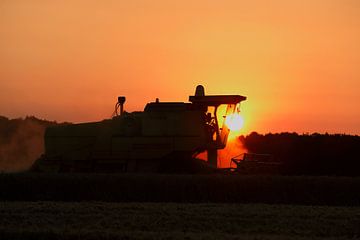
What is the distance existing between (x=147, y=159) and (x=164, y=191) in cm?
373

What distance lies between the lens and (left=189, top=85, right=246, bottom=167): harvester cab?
2266 centimetres

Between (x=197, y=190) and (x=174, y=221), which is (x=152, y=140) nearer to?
(x=197, y=190)

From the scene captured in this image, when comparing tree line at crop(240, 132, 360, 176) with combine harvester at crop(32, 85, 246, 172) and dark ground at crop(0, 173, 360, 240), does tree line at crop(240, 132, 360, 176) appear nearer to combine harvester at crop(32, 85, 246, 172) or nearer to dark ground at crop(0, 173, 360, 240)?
combine harvester at crop(32, 85, 246, 172)

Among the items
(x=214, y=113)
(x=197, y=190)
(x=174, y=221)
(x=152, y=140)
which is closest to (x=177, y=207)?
(x=174, y=221)

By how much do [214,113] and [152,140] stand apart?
6.90 feet

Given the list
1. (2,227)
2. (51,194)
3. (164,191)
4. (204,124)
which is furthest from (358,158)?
(2,227)

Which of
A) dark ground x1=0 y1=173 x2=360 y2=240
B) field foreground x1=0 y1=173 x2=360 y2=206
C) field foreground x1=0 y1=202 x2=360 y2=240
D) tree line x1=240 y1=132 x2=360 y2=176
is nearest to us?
field foreground x1=0 y1=202 x2=360 y2=240

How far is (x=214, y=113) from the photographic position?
22875 mm

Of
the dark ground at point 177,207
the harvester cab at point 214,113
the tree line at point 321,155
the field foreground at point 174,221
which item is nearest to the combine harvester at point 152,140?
the harvester cab at point 214,113

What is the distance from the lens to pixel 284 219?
47.6ft

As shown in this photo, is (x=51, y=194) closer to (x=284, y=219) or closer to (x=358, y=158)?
(x=284, y=219)

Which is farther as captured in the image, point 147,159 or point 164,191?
point 147,159

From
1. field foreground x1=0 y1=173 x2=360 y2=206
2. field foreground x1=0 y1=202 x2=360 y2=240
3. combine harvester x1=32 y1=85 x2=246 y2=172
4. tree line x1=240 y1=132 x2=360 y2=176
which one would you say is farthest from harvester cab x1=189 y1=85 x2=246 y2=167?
field foreground x1=0 y1=202 x2=360 y2=240

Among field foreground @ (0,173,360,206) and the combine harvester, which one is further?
the combine harvester
